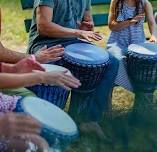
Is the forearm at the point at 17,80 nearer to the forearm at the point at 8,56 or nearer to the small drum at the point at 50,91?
the small drum at the point at 50,91

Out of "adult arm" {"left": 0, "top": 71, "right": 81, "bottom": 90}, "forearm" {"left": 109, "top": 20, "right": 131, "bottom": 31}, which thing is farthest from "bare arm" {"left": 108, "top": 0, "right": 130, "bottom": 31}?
"adult arm" {"left": 0, "top": 71, "right": 81, "bottom": 90}

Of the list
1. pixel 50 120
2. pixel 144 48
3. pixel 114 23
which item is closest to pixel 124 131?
pixel 144 48

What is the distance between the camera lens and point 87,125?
459cm

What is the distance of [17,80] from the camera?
3.33 meters

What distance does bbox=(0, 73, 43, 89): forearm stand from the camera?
3.31 meters

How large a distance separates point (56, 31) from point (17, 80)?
44.8 inches

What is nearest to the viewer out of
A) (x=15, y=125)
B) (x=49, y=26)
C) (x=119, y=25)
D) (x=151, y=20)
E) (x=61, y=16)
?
(x=15, y=125)

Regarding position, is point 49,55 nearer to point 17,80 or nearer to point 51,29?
point 51,29

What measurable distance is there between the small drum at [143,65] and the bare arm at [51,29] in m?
0.44

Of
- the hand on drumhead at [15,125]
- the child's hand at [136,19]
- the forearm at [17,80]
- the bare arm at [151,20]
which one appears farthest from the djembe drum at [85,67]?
the hand on drumhead at [15,125]

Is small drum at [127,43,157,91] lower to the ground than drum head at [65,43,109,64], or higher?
lower

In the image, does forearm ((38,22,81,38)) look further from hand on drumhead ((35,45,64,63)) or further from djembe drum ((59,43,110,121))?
hand on drumhead ((35,45,64,63))

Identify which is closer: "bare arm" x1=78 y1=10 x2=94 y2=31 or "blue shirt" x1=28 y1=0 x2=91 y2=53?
"blue shirt" x1=28 y1=0 x2=91 y2=53

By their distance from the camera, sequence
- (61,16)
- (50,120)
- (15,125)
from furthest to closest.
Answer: (61,16) < (50,120) < (15,125)
